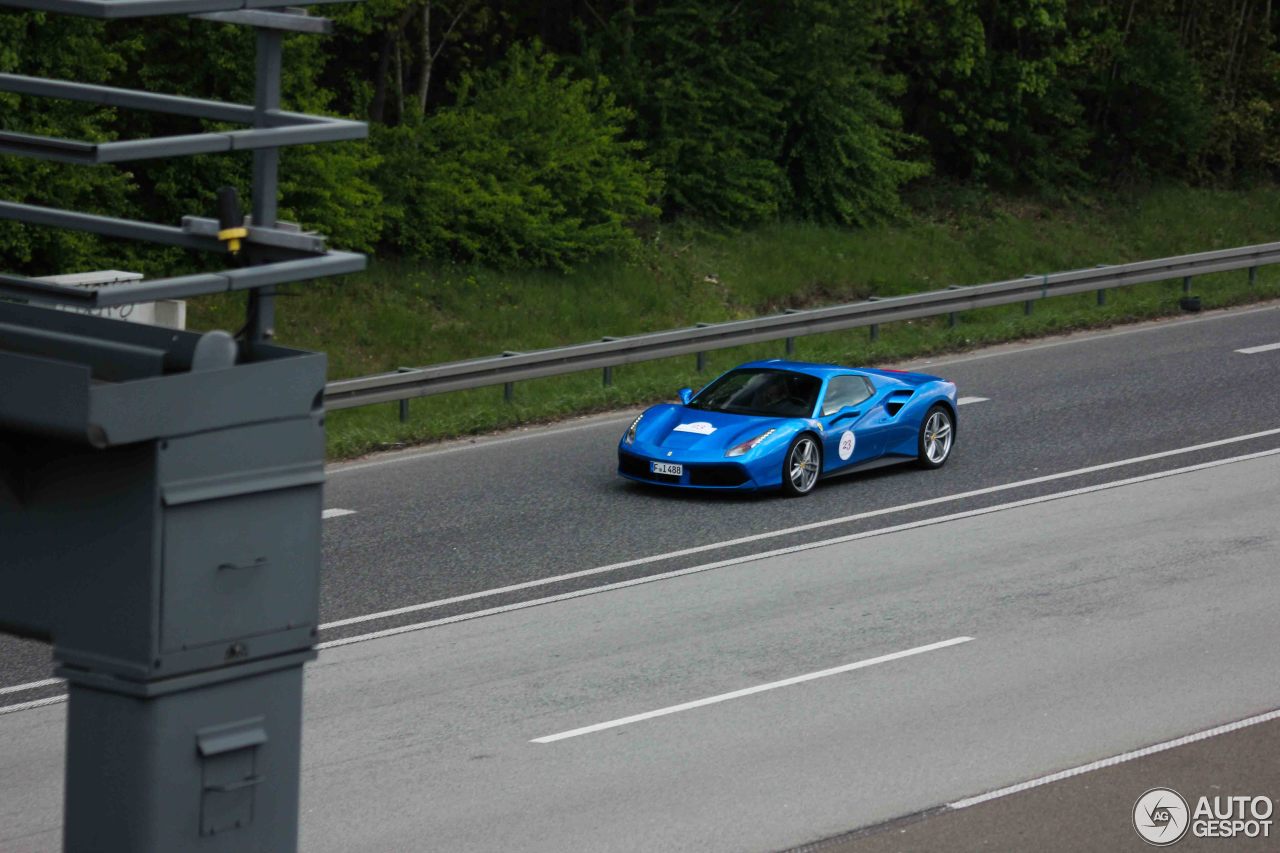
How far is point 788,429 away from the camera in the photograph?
16.3 metres

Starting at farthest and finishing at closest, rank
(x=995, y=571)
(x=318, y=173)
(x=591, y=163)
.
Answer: (x=591, y=163) < (x=318, y=173) < (x=995, y=571)

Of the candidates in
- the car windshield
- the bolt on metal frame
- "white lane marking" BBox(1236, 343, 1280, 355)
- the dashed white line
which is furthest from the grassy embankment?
the bolt on metal frame

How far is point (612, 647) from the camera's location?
1200cm

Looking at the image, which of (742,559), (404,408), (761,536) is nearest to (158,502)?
(742,559)

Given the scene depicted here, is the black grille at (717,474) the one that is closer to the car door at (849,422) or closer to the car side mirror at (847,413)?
the car door at (849,422)

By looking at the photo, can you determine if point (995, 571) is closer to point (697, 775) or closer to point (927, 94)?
point (697, 775)

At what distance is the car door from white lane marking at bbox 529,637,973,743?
15.6 feet

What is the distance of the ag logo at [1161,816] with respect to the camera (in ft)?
27.7

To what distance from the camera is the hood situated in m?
16.2

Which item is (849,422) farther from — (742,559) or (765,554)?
(742,559)

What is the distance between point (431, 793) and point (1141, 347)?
55.1 ft

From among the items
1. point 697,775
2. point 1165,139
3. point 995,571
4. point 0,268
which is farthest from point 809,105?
point 697,775

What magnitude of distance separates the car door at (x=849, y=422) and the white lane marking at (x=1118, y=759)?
669 centimetres

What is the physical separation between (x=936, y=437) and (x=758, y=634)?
19.2 feet
